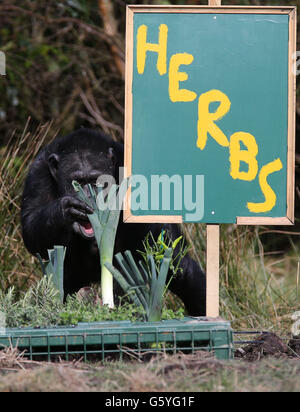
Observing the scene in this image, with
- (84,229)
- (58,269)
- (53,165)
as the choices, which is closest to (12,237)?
(53,165)

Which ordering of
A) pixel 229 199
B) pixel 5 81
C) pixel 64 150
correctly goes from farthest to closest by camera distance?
pixel 5 81 < pixel 64 150 < pixel 229 199

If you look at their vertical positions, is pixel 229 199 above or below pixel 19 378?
above

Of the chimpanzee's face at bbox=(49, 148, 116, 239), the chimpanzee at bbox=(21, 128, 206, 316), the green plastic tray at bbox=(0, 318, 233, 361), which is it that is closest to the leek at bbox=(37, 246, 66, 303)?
the green plastic tray at bbox=(0, 318, 233, 361)

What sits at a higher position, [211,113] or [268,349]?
[211,113]

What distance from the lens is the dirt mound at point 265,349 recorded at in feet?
9.41

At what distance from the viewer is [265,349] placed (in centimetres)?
289

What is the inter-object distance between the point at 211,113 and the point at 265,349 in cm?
104

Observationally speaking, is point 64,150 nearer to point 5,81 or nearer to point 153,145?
point 153,145

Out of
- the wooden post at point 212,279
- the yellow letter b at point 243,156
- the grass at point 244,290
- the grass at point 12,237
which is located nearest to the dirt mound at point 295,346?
the wooden post at point 212,279

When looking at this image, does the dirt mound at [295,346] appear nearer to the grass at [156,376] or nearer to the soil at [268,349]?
the soil at [268,349]

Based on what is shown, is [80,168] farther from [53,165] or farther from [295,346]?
[295,346]

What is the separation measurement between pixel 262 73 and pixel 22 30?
533cm
